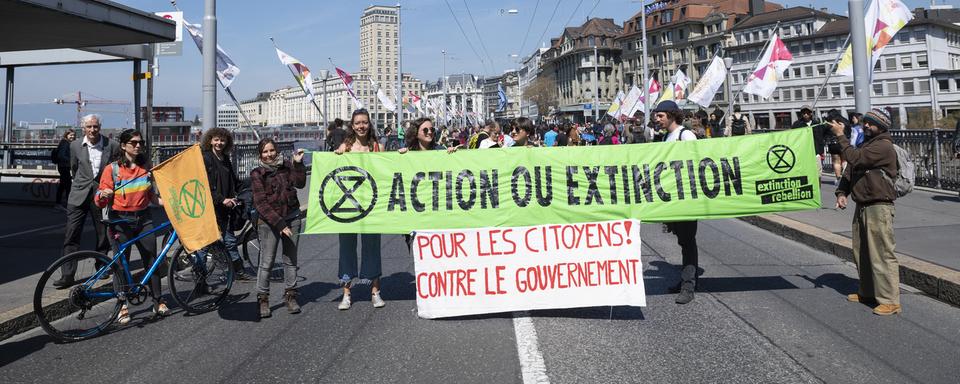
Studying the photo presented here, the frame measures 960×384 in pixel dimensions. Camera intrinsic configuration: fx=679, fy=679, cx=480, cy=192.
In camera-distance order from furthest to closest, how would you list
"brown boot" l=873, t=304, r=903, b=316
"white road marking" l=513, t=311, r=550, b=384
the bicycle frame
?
"brown boot" l=873, t=304, r=903, b=316, the bicycle frame, "white road marking" l=513, t=311, r=550, b=384

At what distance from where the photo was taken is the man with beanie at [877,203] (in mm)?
5816

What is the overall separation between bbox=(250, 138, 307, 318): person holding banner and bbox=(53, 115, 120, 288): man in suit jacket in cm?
190

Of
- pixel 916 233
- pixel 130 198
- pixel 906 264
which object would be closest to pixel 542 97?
pixel 916 233

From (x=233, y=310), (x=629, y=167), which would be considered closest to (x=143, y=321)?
(x=233, y=310)

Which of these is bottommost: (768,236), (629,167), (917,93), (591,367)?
(591,367)

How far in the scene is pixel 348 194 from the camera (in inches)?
250

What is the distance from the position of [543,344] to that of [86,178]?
518cm

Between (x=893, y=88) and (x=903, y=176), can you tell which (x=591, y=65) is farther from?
(x=903, y=176)

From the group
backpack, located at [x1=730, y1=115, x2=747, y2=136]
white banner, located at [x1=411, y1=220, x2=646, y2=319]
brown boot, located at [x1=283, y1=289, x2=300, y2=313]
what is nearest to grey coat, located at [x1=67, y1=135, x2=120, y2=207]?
brown boot, located at [x1=283, y1=289, x2=300, y2=313]

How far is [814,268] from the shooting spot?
7871 millimetres

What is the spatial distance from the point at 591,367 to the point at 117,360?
3.41 meters

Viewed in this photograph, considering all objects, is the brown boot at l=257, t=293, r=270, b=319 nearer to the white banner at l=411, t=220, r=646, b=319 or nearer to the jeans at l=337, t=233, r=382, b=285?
the jeans at l=337, t=233, r=382, b=285

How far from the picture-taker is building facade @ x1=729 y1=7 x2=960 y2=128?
258ft

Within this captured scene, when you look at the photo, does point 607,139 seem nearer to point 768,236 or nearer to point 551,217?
point 768,236
